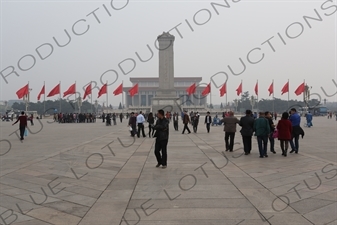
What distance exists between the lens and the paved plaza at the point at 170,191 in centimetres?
497

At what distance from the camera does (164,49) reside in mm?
76625

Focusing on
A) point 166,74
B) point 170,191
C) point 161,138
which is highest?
point 166,74

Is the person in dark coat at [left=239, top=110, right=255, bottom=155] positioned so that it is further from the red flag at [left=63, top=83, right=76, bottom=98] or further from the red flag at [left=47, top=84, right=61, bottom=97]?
the red flag at [left=63, top=83, right=76, bottom=98]

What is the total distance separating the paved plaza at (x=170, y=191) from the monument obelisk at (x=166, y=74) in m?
65.7

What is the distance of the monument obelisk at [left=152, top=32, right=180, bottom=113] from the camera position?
76.2 m

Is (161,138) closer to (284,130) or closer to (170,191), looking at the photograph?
(170,191)

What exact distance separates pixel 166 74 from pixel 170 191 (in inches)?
2793

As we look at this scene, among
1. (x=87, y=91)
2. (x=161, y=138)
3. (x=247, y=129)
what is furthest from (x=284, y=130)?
(x=87, y=91)

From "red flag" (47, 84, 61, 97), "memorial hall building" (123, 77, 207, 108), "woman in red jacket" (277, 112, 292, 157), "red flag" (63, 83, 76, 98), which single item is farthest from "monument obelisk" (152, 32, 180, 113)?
"woman in red jacket" (277, 112, 292, 157)

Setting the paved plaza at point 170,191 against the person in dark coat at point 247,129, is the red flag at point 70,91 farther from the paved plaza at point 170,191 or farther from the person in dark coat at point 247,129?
the person in dark coat at point 247,129

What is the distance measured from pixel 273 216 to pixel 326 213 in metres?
0.80

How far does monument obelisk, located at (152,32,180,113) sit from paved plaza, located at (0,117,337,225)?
65653 mm

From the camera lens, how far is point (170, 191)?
6.41 meters

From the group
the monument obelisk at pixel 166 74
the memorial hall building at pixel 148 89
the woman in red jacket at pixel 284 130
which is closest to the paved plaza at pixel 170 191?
the woman in red jacket at pixel 284 130
